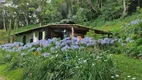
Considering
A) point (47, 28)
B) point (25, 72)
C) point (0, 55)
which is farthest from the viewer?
point (47, 28)

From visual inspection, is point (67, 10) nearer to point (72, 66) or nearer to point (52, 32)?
point (52, 32)

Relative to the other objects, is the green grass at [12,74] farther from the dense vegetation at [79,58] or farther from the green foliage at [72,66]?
the green foliage at [72,66]

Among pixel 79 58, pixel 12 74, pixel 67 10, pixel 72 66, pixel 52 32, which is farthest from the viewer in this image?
pixel 67 10

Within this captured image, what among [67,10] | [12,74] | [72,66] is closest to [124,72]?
[72,66]

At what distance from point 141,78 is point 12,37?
12.8 m

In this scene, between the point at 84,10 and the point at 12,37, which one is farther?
the point at 84,10

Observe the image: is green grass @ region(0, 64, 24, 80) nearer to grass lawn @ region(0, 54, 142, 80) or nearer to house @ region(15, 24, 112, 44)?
grass lawn @ region(0, 54, 142, 80)

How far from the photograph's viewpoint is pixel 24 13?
115 feet

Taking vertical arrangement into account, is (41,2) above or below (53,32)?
above

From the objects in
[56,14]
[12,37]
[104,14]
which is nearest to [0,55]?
[12,37]

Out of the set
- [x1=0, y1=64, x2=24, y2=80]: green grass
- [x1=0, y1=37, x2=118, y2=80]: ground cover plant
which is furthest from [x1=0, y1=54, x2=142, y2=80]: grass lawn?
[x1=0, y1=37, x2=118, y2=80]: ground cover plant

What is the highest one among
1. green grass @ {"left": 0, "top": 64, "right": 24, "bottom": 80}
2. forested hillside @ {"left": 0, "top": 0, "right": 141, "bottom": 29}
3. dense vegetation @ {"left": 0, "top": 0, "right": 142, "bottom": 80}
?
forested hillside @ {"left": 0, "top": 0, "right": 141, "bottom": 29}

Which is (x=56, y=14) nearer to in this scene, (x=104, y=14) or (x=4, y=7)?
(x=104, y=14)

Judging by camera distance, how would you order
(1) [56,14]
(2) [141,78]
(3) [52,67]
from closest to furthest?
(2) [141,78]
(3) [52,67]
(1) [56,14]
